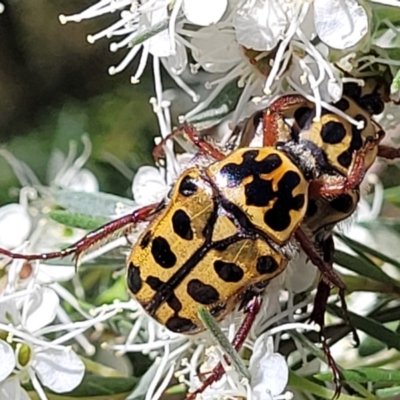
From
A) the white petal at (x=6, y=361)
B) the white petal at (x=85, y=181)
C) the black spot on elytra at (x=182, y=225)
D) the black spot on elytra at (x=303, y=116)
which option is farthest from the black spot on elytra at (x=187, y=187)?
the white petal at (x=85, y=181)

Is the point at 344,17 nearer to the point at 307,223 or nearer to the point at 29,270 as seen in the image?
the point at 307,223

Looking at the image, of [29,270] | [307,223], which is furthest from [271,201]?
[29,270]

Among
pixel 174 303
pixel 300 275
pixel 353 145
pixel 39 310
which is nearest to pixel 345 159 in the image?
pixel 353 145

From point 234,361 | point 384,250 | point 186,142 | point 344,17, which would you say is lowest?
point 384,250

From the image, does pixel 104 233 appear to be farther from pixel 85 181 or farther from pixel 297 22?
pixel 85 181

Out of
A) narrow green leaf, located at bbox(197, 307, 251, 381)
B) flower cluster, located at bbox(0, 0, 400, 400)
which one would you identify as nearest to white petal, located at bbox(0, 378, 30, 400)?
flower cluster, located at bbox(0, 0, 400, 400)

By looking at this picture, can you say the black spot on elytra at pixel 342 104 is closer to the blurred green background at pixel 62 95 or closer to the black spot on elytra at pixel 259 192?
the black spot on elytra at pixel 259 192

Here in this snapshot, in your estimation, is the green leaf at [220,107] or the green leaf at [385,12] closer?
the green leaf at [385,12]
